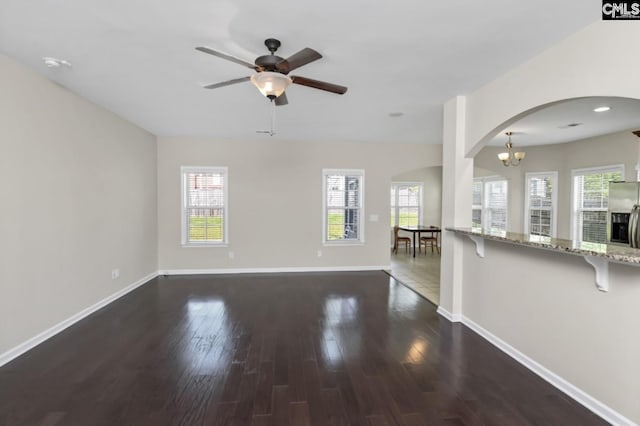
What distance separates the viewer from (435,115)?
432 centimetres

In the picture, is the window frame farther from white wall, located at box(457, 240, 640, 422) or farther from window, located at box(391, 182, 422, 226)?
white wall, located at box(457, 240, 640, 422)

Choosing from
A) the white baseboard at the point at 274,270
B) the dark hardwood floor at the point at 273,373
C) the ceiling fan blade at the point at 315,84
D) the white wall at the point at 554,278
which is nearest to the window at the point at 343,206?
the white baseboard at the point at 274,270

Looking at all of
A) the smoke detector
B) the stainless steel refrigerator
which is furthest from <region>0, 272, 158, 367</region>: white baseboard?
the stainless steel refrigerator

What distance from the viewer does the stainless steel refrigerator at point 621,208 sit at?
4465mm

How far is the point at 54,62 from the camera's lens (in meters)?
2.69

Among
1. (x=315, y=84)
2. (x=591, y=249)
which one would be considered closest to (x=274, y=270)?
(x=315, y=84)

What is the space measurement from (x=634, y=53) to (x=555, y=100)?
1.83 feet

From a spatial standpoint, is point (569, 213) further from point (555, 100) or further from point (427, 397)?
point (427, 397)

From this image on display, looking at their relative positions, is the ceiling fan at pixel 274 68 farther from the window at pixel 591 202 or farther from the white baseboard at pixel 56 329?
the window at pixel 591 202

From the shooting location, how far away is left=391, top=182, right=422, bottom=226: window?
31.7ft

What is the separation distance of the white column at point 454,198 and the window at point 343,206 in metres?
2.67

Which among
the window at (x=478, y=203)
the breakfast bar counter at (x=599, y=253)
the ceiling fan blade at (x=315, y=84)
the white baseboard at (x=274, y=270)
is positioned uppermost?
the ceiling fan blade at (x=315, y=84)

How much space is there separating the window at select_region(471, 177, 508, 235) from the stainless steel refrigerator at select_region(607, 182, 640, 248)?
256cm

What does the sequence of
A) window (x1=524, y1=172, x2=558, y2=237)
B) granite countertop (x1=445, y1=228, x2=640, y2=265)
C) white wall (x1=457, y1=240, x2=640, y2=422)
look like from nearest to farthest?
granite countertop (x1=445, y1=228, x2=640, y2=265) < white wall (x1=457, y1=240, x2=640, y2=422) < window (x1=524, y1=172, x2=558, y2=237)
